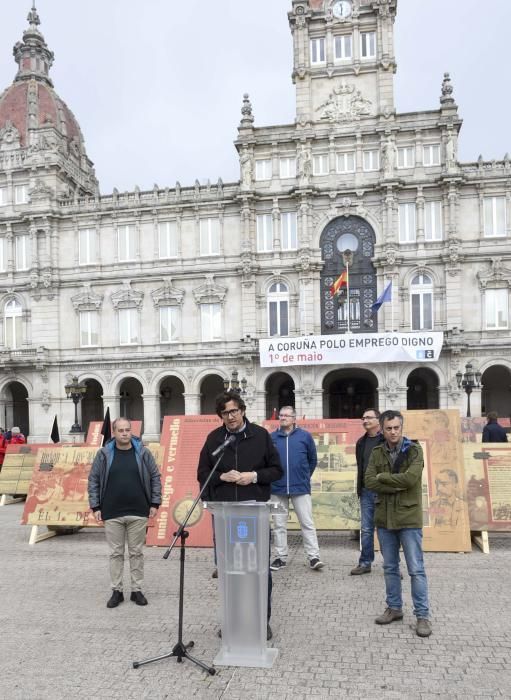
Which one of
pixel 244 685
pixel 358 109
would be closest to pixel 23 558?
pixel 244 685

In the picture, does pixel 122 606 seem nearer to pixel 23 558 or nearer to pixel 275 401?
pixel 23 558

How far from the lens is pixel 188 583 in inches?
310

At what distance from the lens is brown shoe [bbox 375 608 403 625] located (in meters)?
6.21

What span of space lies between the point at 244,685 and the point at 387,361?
25.2 meters

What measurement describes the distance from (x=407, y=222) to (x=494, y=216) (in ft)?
14.5

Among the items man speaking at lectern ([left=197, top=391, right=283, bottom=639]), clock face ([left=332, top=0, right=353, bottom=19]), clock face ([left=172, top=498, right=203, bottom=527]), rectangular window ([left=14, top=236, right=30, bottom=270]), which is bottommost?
clock face ([left=172, top=498, right=203, bottom=527])

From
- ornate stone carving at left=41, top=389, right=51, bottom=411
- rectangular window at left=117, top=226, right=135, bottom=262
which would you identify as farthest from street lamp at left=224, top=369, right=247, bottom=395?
ornate stone carving at left=41, top=389, right=51, bottom=411

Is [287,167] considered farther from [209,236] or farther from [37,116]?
[37,116]

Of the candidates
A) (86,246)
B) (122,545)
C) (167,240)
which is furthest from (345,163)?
(122,545)

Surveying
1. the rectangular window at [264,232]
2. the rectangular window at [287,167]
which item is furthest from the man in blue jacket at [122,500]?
the rectangular window at [287,167]

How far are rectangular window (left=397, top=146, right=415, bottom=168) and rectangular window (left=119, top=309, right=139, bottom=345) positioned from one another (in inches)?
657

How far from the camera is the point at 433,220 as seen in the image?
31.1 meters

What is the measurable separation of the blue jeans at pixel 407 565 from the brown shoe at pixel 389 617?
4cm

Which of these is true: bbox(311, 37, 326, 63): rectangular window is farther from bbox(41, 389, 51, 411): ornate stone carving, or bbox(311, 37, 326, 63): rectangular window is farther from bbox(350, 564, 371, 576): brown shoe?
bbox(350, 564, 371, 576): brown shoe
